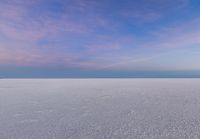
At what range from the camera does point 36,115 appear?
7.25 meters

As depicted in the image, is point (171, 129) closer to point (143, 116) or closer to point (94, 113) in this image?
point (143, 116)

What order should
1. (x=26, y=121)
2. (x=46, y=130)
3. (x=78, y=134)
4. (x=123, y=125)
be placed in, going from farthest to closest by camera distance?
1. (x=26, y=121)
2. (x=123, y=125)
3. (x=46, y=130)
4. (x=78, y=134)

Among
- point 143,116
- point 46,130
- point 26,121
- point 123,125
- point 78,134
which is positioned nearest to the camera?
point 78,134

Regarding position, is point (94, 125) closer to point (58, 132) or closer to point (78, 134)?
point (78, 134)

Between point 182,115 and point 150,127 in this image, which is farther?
point 182,115

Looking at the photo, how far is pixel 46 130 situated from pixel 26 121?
1483 millimetres

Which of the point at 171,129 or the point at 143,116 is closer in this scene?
the point at 171,129

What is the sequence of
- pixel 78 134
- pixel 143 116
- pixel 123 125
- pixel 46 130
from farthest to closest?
pixel 143 116 < pixel 123 125 < pixel 46 130 < pixel 78 134

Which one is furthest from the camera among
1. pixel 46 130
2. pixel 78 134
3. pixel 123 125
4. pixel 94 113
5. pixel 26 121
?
pixel 94 113

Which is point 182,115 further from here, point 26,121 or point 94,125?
point 26,121

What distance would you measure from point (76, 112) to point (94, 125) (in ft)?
7.02

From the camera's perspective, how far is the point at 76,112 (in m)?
7.82

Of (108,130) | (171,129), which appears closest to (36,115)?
(108,130)

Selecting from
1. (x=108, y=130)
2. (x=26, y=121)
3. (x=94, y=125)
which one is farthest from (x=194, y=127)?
(x=26, y=121)
